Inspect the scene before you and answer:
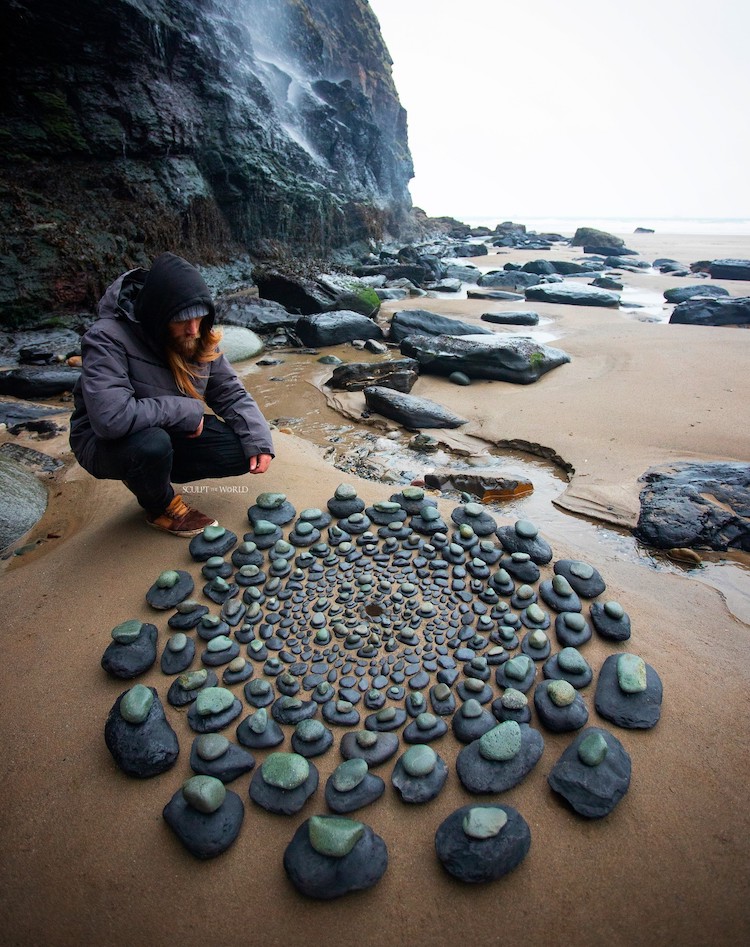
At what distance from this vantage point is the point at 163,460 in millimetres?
2139

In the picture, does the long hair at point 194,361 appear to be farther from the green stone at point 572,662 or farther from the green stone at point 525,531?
the green stone at point 572,662

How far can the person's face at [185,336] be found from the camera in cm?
204

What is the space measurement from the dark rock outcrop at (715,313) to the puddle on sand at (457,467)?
16.7 ft

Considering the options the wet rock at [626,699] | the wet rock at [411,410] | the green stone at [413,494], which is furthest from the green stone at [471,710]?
the wet rock at [411,410]

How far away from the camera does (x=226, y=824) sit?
131 centimetres

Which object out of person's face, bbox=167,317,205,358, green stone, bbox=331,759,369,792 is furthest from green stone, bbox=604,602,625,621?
person's face, bbox=167,317,205,358

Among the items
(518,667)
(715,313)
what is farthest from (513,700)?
(715,313)

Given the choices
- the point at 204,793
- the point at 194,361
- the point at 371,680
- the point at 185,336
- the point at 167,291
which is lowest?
the point at 371,680

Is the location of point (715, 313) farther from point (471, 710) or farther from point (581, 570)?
point (471, 710)

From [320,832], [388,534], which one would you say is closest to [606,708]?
[320,832]

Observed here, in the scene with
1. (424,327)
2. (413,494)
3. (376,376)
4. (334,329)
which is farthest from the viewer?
(424,327)

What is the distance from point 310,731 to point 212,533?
1.01 meters

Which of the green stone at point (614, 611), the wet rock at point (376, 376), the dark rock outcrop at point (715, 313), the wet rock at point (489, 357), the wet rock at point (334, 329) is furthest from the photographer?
the dark rock outcrop at point (715, 313)

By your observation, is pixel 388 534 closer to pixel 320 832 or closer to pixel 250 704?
pixel 250 704
